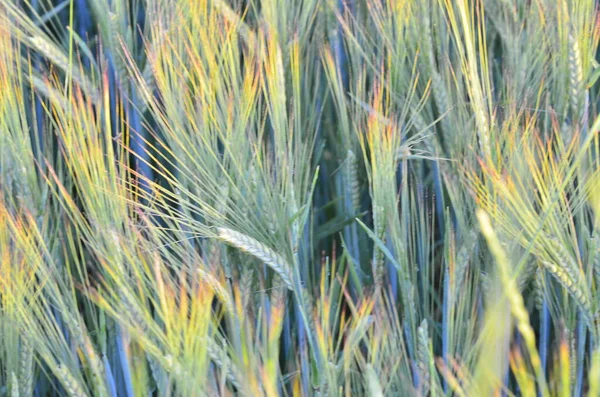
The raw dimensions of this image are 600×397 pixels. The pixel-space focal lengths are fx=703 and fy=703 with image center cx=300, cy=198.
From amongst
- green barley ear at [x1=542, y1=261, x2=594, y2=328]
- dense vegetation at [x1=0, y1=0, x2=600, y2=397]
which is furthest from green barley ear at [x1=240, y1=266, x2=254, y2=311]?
green barley ear at [x1=542, y1=261, x2=594, y2=328]

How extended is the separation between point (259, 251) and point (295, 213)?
0.18 feet

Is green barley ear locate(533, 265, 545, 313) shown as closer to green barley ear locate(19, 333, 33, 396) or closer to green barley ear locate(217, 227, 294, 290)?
green barley ear locate(217, 227, 294, 290)

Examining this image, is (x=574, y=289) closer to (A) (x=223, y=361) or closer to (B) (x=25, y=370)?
(A) (x=223, y=361)

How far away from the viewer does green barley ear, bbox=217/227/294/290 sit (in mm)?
708

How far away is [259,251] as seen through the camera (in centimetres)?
Answer: 75

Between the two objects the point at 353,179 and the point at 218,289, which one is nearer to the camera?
the point at 218,289

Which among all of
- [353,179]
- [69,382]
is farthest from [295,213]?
[69,382]

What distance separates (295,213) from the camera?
29.6 inches

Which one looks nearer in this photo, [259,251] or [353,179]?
[259,251]

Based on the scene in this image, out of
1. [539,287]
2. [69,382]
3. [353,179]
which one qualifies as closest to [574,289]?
[539,287]

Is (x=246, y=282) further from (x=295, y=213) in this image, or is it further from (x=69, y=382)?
(x=69, y=382)

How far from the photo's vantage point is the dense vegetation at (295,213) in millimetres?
731

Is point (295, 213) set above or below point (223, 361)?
above

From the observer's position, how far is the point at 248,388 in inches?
27.2
